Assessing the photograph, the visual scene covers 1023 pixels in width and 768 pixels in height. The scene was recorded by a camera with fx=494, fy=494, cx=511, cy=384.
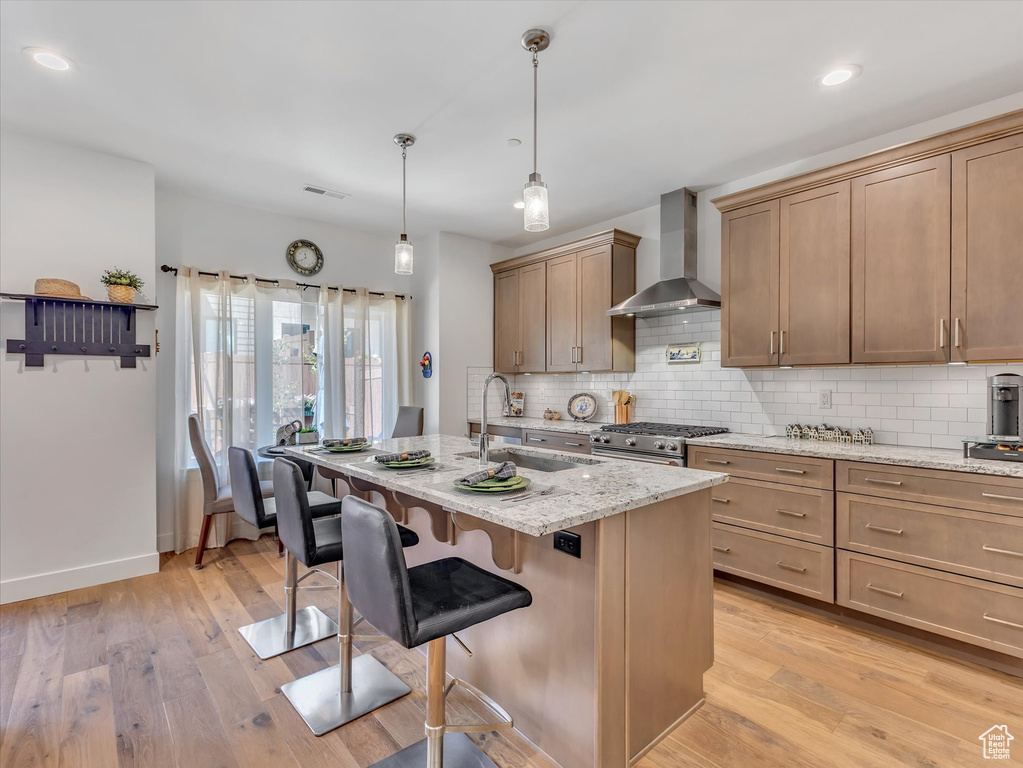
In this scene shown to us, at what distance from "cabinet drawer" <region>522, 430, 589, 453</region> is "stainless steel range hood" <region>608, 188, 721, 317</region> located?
3.50 feet

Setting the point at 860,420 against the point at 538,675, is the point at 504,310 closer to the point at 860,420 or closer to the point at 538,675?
the point at 860,420

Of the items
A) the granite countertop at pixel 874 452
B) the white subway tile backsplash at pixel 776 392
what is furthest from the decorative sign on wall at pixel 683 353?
the granite countertop at pixel 874 452

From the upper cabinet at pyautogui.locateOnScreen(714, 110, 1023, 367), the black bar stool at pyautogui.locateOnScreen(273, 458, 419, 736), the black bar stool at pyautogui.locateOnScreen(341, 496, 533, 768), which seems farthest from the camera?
the upper cabinet at pyautogui.locateOnScreen(714, 110, 1023, 367)

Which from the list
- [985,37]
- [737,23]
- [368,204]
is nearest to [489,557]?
[737,23]

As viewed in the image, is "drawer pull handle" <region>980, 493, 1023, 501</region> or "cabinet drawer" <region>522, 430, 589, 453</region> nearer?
"drawer pull handle" <region>980, 493, 1023, 501</region>

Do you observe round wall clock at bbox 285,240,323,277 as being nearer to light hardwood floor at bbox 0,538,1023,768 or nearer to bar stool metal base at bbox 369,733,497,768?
light hardwood floor at bbox 0,538,1023,768

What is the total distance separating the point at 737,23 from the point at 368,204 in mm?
3013

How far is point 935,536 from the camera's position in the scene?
2359 mm

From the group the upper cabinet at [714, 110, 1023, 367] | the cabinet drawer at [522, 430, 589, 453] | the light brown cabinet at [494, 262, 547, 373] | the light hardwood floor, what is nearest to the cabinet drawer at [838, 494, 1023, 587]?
the light hardwood floor

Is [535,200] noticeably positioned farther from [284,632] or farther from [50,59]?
[284,632]

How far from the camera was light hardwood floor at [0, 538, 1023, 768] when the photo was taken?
1751 millimetres

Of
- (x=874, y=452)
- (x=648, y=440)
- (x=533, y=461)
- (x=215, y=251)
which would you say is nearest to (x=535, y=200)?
(x=533, y=461)

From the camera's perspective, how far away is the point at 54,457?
309 cm

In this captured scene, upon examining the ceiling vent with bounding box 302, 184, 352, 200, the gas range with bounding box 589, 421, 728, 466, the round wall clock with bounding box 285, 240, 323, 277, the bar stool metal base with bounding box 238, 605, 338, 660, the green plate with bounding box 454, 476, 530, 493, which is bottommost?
the bar stool metal base with bounding box 238, 605, 338, 660
